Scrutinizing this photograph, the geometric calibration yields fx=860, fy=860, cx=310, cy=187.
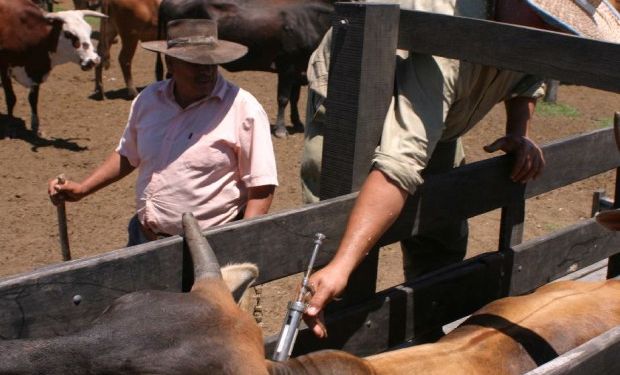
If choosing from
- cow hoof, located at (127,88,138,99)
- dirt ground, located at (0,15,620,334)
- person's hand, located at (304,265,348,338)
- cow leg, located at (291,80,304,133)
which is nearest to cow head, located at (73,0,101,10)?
dirt ground, located at (0,15,620,334)

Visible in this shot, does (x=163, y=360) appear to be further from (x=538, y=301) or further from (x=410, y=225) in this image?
(x=538, y=301)

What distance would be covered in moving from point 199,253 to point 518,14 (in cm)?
155

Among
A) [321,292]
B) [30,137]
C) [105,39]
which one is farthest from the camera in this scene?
[105,39]

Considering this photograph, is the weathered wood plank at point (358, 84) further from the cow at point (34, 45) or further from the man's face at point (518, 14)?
the cow at point (34, 45)

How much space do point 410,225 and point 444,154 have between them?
76 centimetres

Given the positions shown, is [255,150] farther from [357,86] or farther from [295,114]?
[295,114]

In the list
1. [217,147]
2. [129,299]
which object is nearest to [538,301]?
[217,147]

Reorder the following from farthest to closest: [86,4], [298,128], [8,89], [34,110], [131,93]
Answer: [86,4] → [131,93] → [298,128] → [8,89] → [34,110]

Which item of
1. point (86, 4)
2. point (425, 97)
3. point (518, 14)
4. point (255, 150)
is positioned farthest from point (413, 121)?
point (86, 4)

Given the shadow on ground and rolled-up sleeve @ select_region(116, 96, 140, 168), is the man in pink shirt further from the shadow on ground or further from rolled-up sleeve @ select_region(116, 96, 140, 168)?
the shadow on ground

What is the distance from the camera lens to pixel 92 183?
4.00 meters

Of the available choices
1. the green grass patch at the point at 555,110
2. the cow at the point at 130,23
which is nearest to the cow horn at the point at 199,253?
the green grass patch at the point at 555,110

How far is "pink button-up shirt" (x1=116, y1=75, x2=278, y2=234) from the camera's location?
12.5 ft

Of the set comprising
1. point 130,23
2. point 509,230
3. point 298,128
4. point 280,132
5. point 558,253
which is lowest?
point 298,128
